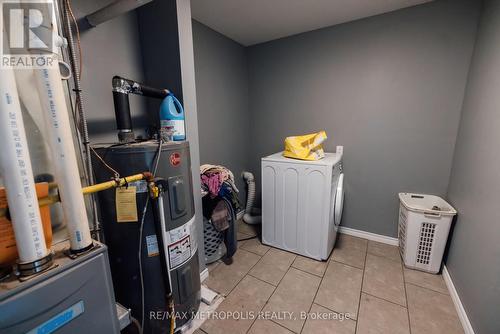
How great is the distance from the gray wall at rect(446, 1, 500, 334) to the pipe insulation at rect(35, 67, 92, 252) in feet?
6.22

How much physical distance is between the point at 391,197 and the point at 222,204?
1.76 m

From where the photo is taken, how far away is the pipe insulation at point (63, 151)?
1.94 ft

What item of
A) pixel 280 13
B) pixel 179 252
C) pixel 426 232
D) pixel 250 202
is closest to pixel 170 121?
pixel 179 252

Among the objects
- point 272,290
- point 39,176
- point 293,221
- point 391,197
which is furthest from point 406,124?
point 39,176

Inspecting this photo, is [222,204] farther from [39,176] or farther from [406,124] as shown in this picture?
[406,124]

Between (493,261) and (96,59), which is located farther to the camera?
(96,59)

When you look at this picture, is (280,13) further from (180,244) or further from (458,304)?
(458,304)

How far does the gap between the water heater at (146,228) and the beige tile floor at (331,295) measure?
437 mm

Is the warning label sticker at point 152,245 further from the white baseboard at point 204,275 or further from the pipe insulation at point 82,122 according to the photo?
the white baseboard at point 204,275

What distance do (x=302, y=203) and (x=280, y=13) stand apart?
5.79 feet

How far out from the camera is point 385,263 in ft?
6.28

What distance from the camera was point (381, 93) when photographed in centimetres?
204

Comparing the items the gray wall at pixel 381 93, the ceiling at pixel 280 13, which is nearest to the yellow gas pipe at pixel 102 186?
the ceiling at pixel 280 13

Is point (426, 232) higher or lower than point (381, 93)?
lower
